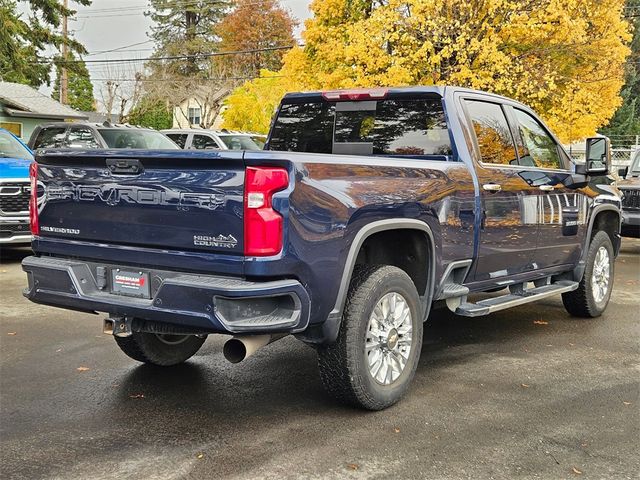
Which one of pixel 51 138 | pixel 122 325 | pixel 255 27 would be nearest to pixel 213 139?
pixel 51 138

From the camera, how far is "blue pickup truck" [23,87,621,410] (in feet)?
12.4

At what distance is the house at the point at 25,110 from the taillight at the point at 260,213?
31.9 metres

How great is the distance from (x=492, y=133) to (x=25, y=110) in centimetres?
3221

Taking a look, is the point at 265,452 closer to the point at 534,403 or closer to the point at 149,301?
the point at 149,301

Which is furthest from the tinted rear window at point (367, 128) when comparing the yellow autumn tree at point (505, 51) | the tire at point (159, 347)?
the yellow autumn tree at point (505, 51)

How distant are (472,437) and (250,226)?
1.71 m

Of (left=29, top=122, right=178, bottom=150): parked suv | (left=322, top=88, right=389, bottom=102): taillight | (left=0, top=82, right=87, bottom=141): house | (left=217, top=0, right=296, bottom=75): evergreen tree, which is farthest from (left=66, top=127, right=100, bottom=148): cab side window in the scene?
(left=217, top=0, right=296, bottom=75): evergreen tree

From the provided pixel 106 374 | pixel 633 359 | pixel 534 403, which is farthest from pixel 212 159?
pixel 633 359

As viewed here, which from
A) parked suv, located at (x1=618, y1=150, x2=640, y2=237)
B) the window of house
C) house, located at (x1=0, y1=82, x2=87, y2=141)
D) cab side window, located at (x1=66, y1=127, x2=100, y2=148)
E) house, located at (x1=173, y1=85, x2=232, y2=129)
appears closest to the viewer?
parked suv, located at (x1=618, y1=150, x2=640, y2=237)

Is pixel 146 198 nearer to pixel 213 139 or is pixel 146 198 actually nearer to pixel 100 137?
pixel 100 137

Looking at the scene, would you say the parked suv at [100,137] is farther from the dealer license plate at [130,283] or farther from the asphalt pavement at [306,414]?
the dealer license plate at [130,283]

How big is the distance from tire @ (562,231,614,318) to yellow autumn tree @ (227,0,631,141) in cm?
952

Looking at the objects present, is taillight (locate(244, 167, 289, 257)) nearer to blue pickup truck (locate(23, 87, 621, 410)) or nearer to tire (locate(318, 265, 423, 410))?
blue pickup truck (locate(23, 87, 621, 410))

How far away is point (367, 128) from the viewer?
568 cm
